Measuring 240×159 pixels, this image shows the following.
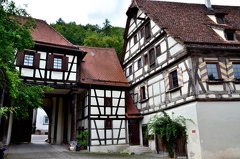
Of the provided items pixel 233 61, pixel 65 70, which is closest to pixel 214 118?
pixel 233 61

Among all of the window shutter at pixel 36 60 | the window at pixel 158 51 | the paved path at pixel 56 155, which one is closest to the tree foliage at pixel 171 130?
the paved path at pixel 56 155

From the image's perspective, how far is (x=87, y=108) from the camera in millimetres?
15508

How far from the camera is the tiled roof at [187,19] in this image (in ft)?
41.4

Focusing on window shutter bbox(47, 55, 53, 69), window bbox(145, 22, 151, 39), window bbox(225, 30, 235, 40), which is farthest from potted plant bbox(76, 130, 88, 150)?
window bbox(225, 30, 235, 40)

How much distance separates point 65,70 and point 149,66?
232 inches

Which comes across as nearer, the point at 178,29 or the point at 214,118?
the point at 214,118

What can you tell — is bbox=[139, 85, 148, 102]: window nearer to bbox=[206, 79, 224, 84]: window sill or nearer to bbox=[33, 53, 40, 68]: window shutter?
bbox=[206, 79, 224, 84]: window sill

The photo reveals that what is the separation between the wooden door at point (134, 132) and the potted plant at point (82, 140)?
3464mm

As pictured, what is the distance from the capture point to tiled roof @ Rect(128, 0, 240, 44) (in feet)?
41.4

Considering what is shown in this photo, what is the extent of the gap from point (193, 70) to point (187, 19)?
16.3 ft

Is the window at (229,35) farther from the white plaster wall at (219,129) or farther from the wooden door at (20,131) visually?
the wooden door at (20,131)

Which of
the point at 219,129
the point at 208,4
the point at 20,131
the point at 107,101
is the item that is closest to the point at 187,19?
the point at 208,4

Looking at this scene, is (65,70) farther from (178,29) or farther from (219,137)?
(219,137)

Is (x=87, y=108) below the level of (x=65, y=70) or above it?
below
